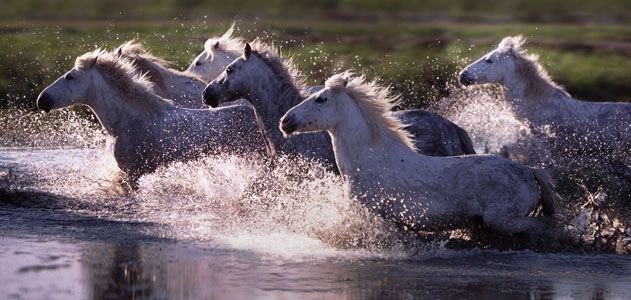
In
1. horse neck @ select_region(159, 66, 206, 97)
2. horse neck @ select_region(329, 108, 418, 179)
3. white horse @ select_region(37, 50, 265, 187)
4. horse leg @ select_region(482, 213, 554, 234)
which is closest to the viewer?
horse leg @ select_region(482, 213, 554, 234)

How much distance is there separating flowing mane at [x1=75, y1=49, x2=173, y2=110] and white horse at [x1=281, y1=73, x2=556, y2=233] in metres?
3.27

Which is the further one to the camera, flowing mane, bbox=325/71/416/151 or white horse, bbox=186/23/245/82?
white horse, bbox=186/23/245/82

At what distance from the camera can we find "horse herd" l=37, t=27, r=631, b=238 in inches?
407

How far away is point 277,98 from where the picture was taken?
12.1 meters

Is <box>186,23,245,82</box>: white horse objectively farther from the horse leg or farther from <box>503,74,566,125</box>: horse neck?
the horse leg

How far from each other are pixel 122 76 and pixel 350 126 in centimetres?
359

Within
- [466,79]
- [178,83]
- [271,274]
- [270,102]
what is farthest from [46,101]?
[466,79]

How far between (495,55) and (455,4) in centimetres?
3142

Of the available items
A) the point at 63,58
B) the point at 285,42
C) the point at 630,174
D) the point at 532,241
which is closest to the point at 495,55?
the point at 630,174

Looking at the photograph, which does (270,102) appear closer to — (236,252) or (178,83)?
(236,252)

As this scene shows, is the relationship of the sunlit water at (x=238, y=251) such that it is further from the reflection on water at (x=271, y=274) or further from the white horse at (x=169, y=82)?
the white horse at (x=169, y=82)

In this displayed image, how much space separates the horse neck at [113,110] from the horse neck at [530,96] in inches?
211

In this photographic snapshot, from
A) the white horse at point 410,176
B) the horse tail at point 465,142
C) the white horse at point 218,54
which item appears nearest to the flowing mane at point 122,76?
the white horse at point 218,54

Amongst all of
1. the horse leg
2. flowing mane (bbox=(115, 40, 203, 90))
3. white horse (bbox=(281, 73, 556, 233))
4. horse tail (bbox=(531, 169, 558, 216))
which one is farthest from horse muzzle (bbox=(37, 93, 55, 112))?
horse tail (bbox=(531, 169, 558, 216))
